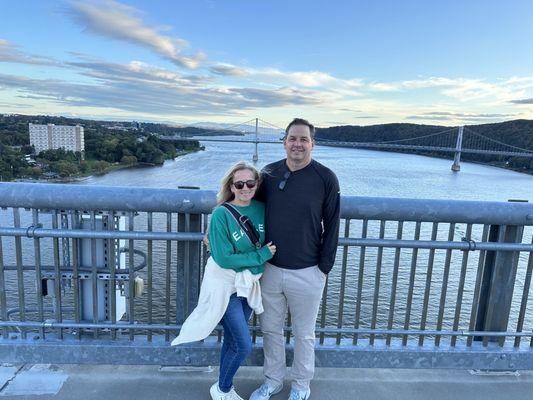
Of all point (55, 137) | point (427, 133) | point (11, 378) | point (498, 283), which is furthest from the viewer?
point (427, 133)

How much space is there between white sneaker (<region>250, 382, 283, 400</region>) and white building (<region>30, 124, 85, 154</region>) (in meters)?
46.5

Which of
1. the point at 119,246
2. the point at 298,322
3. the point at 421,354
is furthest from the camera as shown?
the point at 421,354

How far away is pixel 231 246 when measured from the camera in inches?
87.2

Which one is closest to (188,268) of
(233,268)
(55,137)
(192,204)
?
(192,204)

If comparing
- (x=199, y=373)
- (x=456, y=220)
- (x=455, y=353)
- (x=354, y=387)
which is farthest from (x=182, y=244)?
(x=455, y=353)

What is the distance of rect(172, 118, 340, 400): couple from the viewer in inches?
89.0

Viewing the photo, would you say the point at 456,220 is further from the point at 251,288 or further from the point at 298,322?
the point at 251,288

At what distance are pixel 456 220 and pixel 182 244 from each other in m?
1.69

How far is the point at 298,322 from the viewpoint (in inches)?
98.6

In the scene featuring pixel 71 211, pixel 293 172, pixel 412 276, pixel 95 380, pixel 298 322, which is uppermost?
pixel 293 172

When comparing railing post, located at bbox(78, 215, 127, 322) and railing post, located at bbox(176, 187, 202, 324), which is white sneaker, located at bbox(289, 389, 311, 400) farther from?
railing post, located at bbox(78, 215, 127, 322)

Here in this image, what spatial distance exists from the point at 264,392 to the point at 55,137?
48841 millimetres

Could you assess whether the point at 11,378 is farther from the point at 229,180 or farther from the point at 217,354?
the point at 229,180

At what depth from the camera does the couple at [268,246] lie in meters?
2.26
